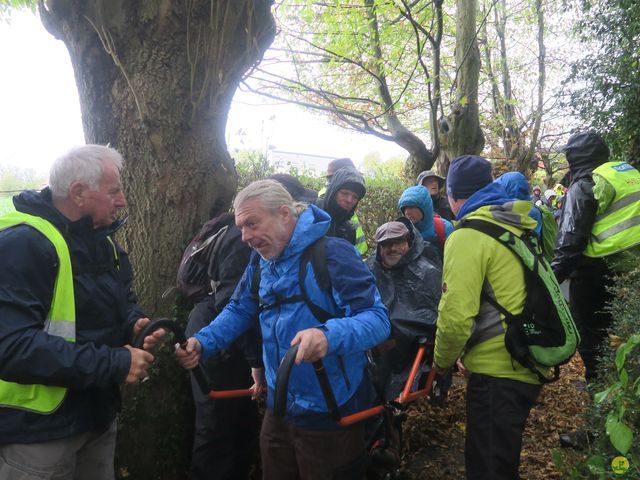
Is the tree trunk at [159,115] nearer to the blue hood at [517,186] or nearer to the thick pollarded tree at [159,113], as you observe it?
the thick pollarded tree at [159,113]

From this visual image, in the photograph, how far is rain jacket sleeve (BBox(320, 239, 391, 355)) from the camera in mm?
1900

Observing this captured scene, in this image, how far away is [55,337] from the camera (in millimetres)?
1748

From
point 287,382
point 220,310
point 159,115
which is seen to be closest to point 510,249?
point 287,382

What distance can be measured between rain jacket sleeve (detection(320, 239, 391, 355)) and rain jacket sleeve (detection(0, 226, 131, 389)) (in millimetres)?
903

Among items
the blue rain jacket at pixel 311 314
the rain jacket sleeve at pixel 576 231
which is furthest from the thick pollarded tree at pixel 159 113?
the rain jacket sleeve at pixel 576 231

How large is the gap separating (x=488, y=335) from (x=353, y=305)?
0.88 meters

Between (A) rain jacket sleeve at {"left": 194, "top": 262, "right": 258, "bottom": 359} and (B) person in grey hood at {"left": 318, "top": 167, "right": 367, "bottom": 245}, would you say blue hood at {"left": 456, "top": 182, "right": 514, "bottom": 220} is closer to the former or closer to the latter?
(A) rain jacket sleeve at {"left": 194, "top": 262, "right": 258, "bottom": 359}

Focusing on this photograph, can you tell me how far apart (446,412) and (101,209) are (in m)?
3.74

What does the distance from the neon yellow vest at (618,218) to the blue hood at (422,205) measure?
53.4 inches

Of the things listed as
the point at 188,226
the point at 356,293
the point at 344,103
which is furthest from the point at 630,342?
the point at 344,103

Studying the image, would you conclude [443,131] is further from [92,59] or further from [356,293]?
[356,293]

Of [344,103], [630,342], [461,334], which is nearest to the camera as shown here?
[630,342]

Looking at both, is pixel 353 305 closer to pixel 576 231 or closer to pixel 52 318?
pixel 52 318

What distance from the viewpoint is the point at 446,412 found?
4.47 m
